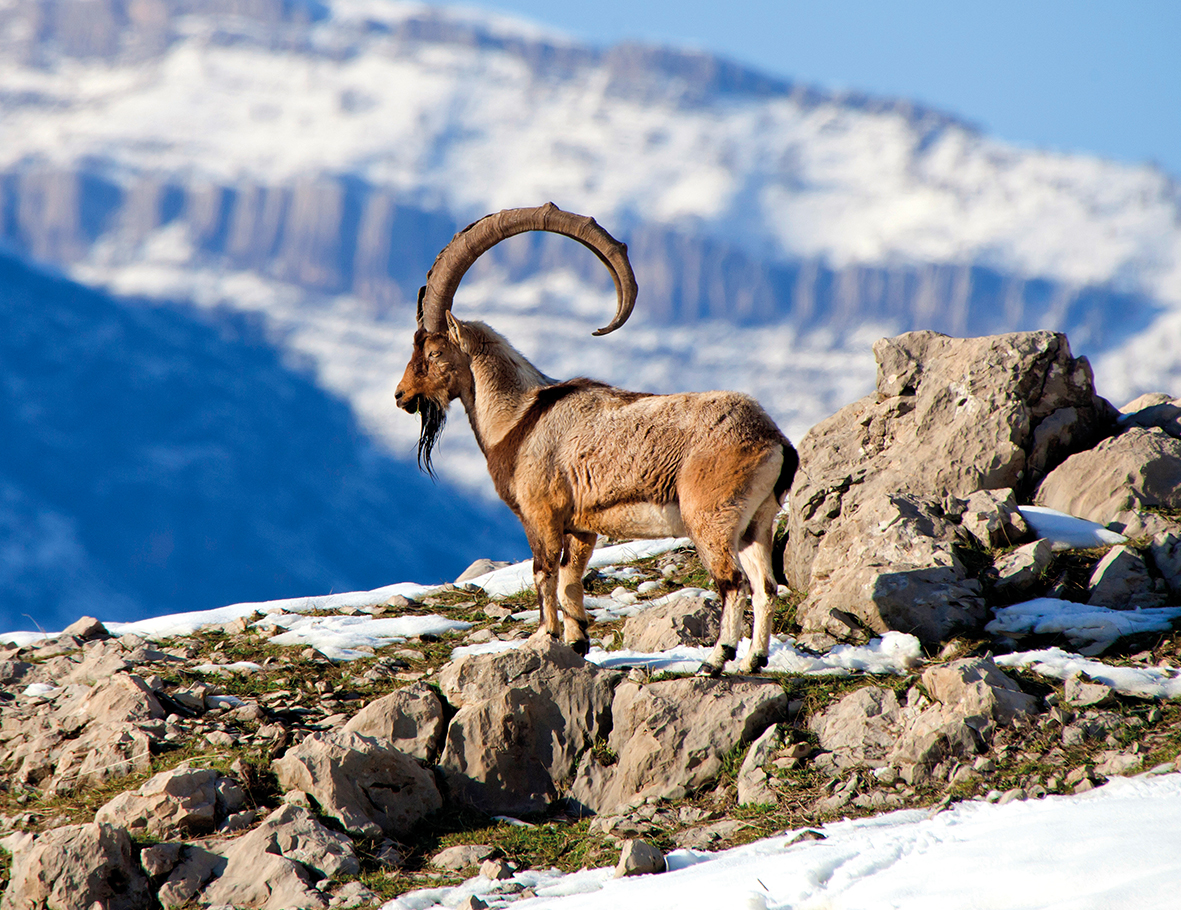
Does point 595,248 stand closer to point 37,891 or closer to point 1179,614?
point 1179,614

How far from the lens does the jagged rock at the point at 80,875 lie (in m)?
7.33

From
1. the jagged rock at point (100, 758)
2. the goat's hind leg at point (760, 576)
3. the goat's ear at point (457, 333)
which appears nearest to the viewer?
the jagged rock at point (100, 758)

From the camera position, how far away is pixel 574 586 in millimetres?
10430

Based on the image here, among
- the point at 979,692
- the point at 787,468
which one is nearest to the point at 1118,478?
the point at 787,468

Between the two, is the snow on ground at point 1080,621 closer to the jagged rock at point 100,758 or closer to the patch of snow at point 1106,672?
the patch of snow at point 1106,672

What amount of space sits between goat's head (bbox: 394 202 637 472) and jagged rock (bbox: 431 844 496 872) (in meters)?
4.42

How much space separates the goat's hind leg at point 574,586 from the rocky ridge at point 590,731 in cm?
28

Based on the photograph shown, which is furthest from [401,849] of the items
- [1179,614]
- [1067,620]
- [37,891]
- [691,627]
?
[1179,614]

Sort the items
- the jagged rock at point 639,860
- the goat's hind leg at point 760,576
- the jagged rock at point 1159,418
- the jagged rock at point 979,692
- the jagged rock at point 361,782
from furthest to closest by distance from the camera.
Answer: the jagged rock at point 1159,418, the goat's hind leg at point 760,576, the jagged rock at point 361,782, the jagged rock at point 979,692, the jagged rock at point 639,860

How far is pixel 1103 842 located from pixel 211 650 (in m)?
8.18

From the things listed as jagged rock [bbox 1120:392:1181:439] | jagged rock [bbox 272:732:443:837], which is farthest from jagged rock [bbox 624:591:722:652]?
jagged rock [bbox 1120:392:1181:439]

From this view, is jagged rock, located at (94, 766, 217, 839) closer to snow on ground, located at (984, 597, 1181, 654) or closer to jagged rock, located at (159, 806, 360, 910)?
jagged rock, located at (159, 806, 360, 910)

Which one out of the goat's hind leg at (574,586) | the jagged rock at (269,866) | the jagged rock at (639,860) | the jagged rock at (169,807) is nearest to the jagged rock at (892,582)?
the goat's hind leg at (574,586)

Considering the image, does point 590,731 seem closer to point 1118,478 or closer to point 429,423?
point 429,423
